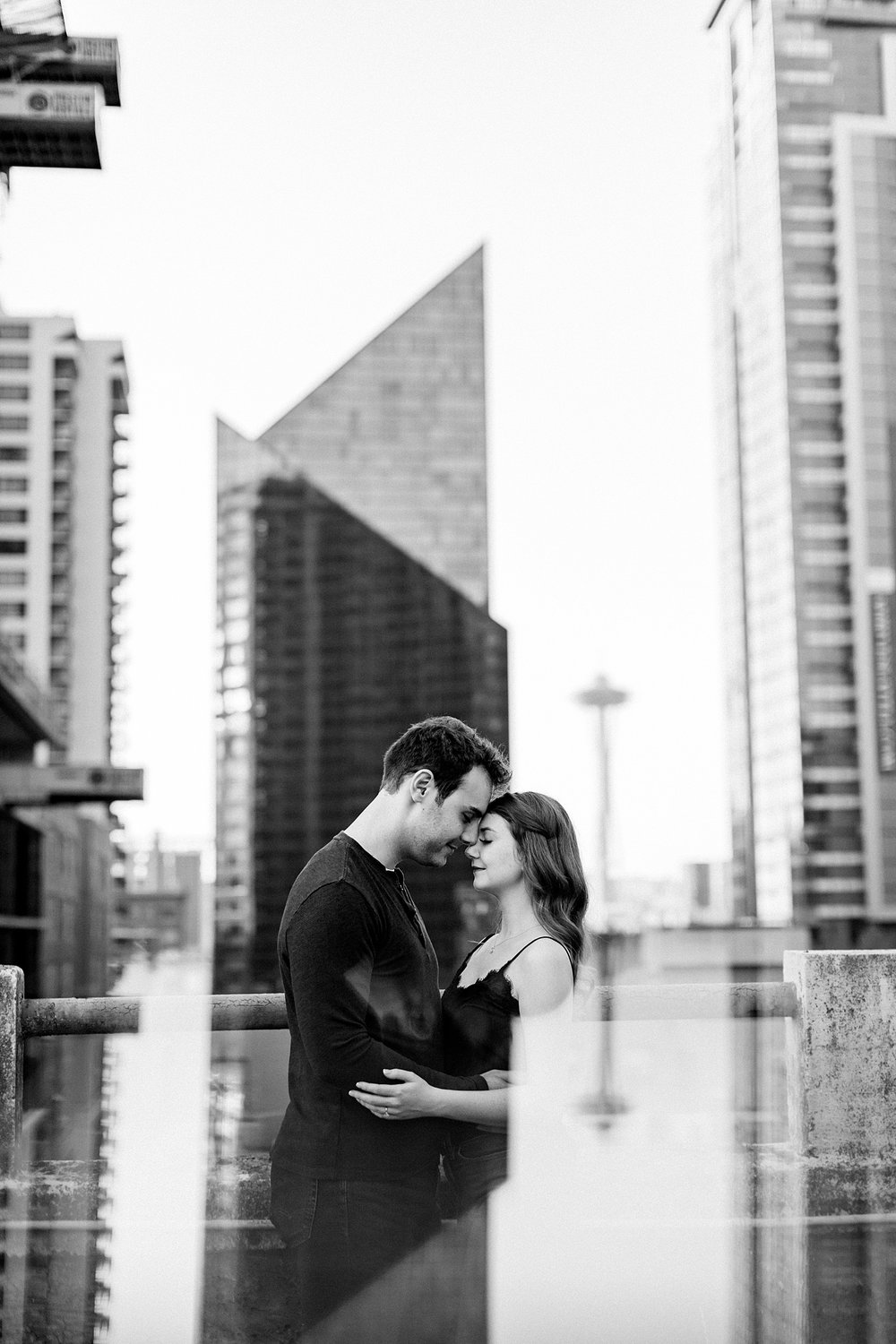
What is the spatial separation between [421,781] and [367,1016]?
1.29ft

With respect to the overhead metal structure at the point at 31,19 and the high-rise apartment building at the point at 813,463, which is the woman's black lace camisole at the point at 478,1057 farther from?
the high-rise apartment building at the point at 813,463

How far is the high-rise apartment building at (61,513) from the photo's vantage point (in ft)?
269

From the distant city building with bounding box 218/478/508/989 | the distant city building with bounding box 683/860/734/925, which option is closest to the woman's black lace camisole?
the distant city building with bounding box 218/478/508/989

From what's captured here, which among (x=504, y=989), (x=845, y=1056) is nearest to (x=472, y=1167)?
(x=504, y=989)

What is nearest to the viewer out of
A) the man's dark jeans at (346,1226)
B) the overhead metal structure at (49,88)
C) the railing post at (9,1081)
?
the man's dark jeans at (346,1226)

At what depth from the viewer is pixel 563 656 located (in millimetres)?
91750

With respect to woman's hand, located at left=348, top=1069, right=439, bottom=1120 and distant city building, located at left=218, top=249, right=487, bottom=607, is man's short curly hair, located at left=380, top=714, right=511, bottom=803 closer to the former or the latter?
woman's hand, located at left=348, top=1069, right=439, bottom=1120

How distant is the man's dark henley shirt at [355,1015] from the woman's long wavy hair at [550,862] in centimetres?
23

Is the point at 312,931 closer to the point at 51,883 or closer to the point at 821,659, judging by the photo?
the point at 51,883

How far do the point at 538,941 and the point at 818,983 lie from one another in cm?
143

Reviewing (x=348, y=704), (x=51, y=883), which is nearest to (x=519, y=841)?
(x=51, y=883)

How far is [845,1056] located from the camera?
367cm

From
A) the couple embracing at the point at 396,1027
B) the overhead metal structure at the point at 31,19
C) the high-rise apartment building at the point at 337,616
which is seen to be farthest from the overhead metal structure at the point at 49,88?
the high-rise apartment building at the point at 337,616

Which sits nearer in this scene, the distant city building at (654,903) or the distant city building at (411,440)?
the distant city building at (654,903)
